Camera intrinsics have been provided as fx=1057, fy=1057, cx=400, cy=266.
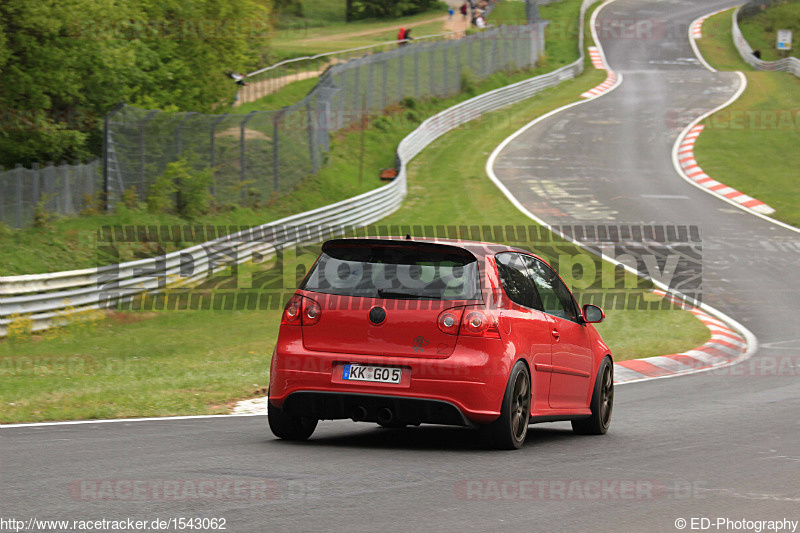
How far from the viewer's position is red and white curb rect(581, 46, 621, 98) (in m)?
55.1

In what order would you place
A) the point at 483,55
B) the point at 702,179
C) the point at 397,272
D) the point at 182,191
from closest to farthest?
the point at 397,272, the point at 182,191, the point at 702,179, the point at 483,55

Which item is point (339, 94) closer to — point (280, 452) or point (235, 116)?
point (235, 116)

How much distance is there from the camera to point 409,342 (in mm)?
7754

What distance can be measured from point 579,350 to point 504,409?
1.74m

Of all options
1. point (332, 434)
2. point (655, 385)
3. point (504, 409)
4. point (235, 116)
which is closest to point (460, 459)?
point (504, 409)

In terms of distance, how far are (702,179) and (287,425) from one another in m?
30.9

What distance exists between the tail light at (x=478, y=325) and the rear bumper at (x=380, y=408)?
0.55 metres

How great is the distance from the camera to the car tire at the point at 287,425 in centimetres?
826

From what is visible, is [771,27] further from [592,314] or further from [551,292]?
[551,292]

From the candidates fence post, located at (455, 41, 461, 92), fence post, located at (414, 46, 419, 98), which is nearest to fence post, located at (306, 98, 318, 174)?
fence post, located at (414, 46, 419, 98)

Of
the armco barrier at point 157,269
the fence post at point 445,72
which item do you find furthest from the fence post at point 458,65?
the armco barrier at point 157,269

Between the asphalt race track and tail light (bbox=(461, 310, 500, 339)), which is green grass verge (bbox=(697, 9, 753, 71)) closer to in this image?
the asphalt race track

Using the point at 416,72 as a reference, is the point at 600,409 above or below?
above

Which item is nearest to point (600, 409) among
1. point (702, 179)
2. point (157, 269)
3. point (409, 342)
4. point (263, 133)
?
point (409, 342)
